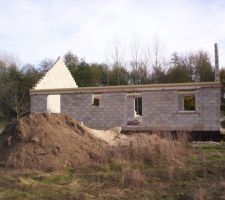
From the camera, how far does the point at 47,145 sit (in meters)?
10.8

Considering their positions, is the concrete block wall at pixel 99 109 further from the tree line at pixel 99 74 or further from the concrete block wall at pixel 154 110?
the tree line at pixel 99 74

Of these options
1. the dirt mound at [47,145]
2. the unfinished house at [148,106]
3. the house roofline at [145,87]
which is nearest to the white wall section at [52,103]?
the unfinished house at [148,106]

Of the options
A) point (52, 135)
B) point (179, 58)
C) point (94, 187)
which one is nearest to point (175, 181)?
point (94, 187)

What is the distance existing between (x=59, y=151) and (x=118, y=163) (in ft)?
5.63

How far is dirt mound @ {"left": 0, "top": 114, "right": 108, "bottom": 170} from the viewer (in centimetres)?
1020

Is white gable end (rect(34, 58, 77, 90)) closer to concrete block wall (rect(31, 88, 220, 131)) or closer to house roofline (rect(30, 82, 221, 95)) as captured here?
house roofline (rect(30, 82, 221, 95))

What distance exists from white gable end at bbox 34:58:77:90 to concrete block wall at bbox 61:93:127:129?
15.2 feet

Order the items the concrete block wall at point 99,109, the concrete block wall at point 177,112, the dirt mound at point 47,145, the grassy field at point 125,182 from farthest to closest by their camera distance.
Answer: the concrete block wall at point 99,109, the concrete block wall at point 177,112, the dirt mound at point 47,145, the grassy field at point 125,182

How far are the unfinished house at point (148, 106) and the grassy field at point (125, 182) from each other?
7.27 m

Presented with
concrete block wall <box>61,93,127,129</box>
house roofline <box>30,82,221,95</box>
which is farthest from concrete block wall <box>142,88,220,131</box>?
concrete block wall <box>61,93,127,129</box>

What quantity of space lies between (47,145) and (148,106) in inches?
334

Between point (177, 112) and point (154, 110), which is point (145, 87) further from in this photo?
point (177, 112)

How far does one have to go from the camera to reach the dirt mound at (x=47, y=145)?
10.2 m

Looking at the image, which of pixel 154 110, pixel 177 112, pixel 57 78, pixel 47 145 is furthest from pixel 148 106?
pixel 57 78
